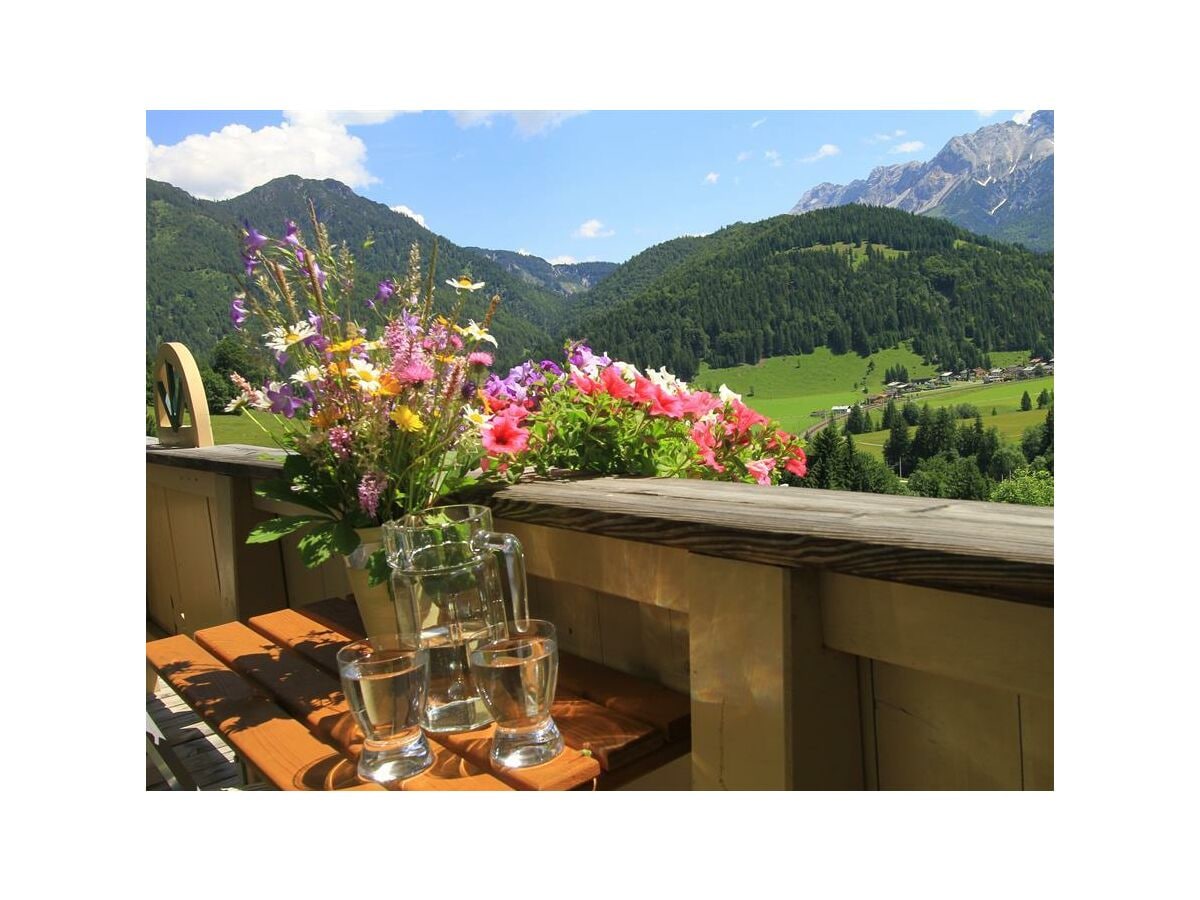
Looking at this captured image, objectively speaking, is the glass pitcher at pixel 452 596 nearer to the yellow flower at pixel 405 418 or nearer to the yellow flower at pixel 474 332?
the yellow flower at pixel 405 418

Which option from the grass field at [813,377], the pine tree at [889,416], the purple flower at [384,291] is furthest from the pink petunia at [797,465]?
the grass field at [813,377]

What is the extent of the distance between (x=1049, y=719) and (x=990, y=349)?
28.7 meters

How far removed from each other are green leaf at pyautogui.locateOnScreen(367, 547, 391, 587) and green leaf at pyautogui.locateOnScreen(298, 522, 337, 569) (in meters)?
0.06

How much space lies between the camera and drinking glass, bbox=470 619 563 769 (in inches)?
34.6

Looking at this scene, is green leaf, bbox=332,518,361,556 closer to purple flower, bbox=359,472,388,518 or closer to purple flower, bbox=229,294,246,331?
purple flower, bbox=359,472,388,518

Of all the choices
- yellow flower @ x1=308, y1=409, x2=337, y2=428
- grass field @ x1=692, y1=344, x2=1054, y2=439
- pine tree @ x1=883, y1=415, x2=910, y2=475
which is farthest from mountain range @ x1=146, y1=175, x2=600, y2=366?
grass field @ x1=692, y1=344, x2=1054, y2=439

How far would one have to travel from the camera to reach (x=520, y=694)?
0.89 m

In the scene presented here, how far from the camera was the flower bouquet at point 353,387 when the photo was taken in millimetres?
1094

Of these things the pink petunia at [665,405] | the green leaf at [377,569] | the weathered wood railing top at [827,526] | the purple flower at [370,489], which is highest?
the pink petunia at [665,405]

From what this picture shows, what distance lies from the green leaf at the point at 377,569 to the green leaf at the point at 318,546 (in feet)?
0.20

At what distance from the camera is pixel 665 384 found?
1607mm

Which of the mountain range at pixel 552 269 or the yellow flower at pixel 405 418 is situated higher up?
the mountain range at pixel 552 269

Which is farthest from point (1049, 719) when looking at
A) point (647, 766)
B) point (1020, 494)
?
point (1020, 494)
